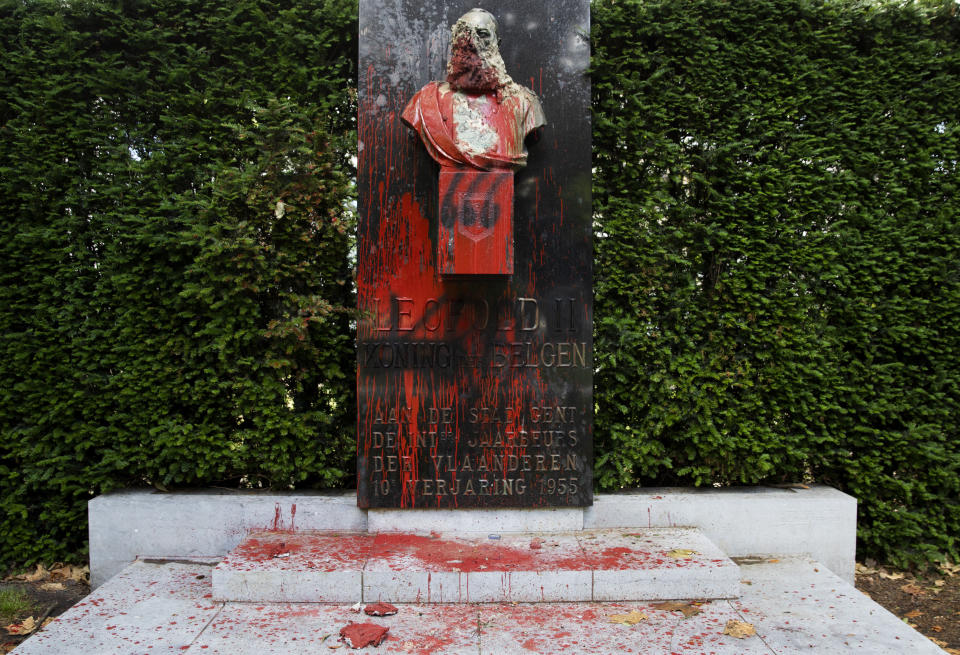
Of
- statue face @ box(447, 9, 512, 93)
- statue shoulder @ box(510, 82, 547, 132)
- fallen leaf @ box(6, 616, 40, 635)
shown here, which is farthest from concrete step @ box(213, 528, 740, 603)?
statue face @ box(447, 9, 512, 93)

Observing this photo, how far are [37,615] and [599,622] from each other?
3.29 m

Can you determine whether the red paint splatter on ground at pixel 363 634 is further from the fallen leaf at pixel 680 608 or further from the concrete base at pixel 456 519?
the fallen leaf at pixel 680 608

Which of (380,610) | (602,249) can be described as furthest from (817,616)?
(602,249)

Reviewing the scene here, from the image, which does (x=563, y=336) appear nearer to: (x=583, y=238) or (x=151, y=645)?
(x=583, y=238)

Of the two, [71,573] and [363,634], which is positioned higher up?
[363,634]

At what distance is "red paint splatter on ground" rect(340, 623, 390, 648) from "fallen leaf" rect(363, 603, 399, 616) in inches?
6.0

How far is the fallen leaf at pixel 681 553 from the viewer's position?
3574 millimetres

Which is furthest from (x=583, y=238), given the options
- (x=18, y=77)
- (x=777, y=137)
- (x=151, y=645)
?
(x=18, y=77)

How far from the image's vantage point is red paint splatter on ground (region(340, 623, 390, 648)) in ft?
9.64

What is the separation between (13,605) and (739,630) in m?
4.08

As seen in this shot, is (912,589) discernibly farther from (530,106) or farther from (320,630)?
(530,106)

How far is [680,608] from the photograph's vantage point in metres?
3.32

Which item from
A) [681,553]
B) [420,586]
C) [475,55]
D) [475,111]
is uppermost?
[475,55]

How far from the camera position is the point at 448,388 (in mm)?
3982
